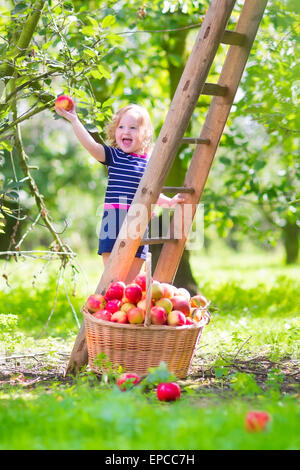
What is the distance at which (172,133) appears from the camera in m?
3.65

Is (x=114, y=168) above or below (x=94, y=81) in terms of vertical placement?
below

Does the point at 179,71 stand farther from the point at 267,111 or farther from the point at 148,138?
the point at 148,138

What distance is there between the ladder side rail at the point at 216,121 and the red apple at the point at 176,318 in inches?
28.4

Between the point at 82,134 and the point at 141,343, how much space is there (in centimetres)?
136

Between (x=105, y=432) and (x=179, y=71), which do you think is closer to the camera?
(x=105, y=432)

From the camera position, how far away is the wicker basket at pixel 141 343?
333cm

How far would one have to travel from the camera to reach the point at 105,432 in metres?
2.16

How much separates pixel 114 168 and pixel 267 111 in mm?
2303

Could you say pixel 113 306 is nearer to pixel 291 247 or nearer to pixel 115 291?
pixel 115 291

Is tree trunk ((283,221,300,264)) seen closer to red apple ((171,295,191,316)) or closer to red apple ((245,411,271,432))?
red apple ((171,295,191,316))

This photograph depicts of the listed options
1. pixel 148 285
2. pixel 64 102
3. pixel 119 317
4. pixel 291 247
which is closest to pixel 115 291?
pixel 119 317

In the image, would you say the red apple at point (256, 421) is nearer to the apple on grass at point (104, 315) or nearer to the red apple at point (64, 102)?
the apple on grass at point (104, 315)

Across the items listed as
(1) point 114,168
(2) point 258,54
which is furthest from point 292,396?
(2) point 258,54
